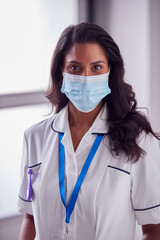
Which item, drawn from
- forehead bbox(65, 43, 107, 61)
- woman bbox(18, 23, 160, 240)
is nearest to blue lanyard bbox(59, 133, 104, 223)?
woman bbox(18, 23, 160, 240)

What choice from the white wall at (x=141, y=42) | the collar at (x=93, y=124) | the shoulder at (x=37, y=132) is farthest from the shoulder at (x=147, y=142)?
the white wall at (x=141, y=42)

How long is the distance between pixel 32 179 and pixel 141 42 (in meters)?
1.24

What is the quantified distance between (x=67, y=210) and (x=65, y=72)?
58 cm

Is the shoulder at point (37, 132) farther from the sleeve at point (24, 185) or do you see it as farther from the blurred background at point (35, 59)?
the blurred background at point (35, 59)

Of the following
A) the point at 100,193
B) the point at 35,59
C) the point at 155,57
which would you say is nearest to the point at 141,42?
the point at 155,57

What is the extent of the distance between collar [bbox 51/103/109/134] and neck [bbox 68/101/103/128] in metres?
0.03

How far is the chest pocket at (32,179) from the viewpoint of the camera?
1711 millimetres

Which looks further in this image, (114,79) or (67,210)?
(114,79)

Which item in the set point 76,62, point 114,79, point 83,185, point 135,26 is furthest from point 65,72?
point 135,26

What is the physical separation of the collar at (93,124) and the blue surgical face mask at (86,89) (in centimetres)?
6

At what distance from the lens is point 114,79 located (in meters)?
1.70

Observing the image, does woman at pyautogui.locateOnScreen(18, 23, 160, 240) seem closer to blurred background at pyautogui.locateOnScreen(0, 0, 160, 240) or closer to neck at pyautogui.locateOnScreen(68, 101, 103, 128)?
neck at pyautogui.locateOnScreen(68, 101, 103, 128)

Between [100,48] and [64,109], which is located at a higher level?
[100,48]

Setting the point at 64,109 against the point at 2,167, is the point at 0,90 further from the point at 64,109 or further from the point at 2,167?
the point at 64,109
